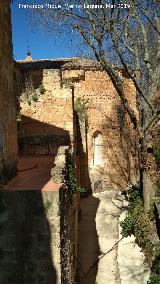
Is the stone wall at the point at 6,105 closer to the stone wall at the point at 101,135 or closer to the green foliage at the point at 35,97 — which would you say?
the green foliage at the point at 35,97

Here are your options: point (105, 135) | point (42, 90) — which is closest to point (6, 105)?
point (42, 90)

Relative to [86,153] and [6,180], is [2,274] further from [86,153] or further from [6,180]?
[86,153]

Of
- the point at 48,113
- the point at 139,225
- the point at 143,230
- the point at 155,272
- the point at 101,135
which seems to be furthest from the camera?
the point at 101,135

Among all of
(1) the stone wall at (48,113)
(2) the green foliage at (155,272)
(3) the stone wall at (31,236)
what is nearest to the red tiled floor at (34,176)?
(3) the stone wall at (31,236)

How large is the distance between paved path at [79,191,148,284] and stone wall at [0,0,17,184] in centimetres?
593

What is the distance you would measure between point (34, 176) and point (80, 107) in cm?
1263

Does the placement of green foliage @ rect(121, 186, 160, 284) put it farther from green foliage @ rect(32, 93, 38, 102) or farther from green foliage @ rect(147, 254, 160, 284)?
green foliage @ rect(32, 93, 38, 102)

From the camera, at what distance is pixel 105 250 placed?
47.9ft

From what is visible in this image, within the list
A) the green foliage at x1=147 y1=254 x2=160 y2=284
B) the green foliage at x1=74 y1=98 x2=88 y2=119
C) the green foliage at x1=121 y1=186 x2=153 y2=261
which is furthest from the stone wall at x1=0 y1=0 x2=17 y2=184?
the green foliage at x1=74 y1=98 x2=88 y2=119

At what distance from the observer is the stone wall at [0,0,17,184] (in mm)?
8077

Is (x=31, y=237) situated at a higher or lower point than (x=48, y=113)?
A: lower

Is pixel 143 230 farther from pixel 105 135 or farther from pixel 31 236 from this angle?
pixel 31 236

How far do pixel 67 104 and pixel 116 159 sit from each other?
6.20 metres

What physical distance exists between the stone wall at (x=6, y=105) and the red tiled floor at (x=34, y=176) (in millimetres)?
292
